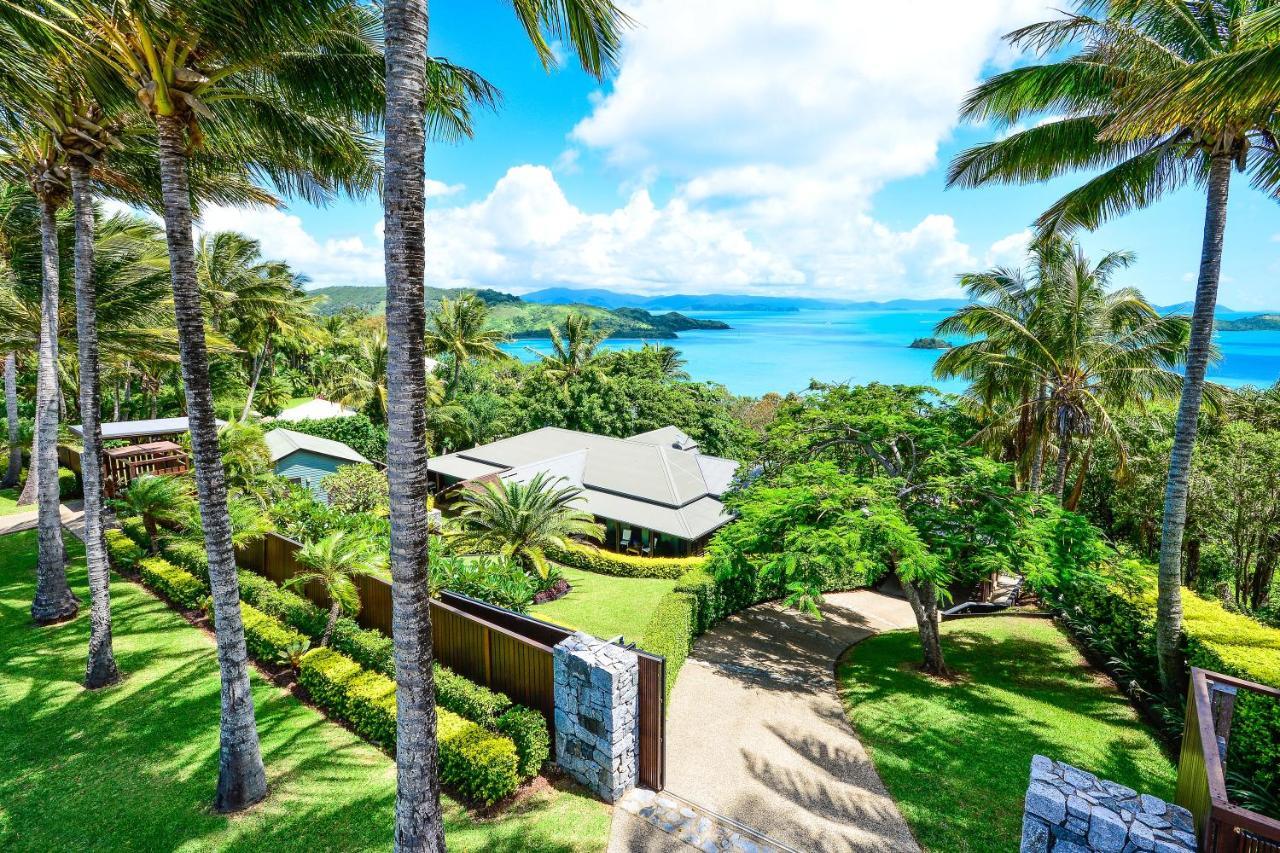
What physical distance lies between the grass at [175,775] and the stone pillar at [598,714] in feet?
1.17

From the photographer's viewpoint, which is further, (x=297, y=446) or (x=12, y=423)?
(x=12, y=423)

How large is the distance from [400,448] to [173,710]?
7.50 meters

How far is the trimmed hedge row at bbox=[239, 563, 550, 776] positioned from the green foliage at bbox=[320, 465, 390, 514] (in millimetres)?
6784

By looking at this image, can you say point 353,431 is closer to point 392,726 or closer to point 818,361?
point 392,726

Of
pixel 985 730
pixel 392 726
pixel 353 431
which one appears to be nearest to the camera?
pixel 392 726

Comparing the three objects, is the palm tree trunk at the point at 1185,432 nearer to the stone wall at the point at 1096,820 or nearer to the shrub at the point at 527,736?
the stone wall at the point at 1096,820

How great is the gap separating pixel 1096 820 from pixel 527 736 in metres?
5.60

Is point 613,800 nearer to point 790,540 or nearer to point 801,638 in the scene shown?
point 790,540

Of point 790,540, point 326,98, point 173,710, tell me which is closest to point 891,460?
point 790,540

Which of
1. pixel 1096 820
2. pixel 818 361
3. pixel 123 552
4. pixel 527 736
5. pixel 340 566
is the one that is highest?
pixel 818 361

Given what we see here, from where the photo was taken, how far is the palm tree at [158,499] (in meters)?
12.3

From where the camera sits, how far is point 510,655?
7.89 meters

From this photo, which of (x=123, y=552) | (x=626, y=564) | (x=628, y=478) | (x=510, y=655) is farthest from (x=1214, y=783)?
(x=123, y=552)

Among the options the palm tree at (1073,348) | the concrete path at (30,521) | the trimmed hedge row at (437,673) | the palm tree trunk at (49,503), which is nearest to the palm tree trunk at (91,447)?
the trimmed hedge row at (437,673)
